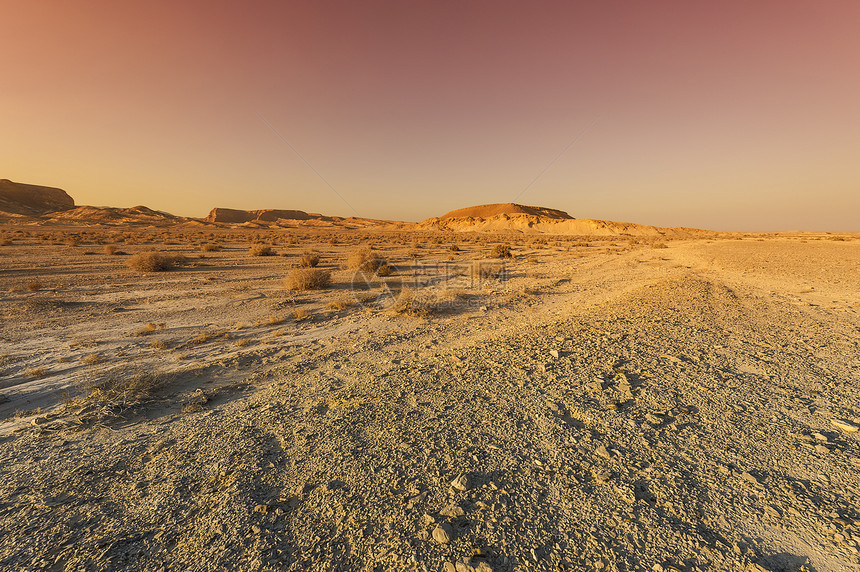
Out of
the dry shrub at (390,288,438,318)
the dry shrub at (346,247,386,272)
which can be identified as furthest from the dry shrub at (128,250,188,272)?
the dry shrub at (390,288,438,318)

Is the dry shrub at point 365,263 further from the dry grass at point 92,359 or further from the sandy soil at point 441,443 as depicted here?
the dry grass at point 92,359

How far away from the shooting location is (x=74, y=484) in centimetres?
321

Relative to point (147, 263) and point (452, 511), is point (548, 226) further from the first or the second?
point (452, 511)

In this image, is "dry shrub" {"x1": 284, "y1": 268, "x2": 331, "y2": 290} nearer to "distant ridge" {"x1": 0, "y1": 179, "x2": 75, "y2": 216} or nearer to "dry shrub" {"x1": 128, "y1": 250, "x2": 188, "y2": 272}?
"dry shrub" {"x1": 128, "y1": 250, "x2": 188, "y2": 272}

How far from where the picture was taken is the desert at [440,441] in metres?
2.50

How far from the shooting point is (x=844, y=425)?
12.3 ft

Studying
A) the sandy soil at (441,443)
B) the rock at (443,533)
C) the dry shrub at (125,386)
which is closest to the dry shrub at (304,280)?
the sandy soil at (441,443)

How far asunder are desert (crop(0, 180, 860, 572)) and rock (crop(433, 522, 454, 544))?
0.02 metres

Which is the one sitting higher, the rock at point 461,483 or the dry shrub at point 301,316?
the rock at point 461,483

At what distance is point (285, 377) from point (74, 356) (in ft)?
15.2

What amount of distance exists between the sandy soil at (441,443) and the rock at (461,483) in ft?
0.08

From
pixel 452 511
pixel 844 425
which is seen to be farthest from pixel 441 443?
pixel 844 425

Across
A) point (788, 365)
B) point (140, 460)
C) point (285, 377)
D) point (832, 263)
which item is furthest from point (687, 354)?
point (832, 263)

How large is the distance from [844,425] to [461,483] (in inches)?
175
